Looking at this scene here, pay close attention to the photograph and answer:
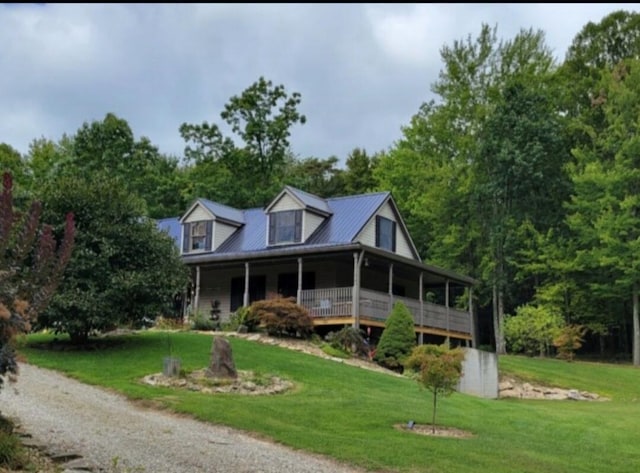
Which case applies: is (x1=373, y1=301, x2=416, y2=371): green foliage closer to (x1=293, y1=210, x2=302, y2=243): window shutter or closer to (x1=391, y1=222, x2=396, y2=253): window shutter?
(x1=293, y1=210, x2=302, y2=243): window shutter

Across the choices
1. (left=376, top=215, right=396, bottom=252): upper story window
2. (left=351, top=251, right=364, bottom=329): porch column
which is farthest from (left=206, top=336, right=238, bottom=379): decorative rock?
(left=376, top=215, right=396, bottom=252): upper story window

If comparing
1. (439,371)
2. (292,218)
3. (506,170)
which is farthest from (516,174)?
(439,371)

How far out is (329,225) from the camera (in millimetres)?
28391

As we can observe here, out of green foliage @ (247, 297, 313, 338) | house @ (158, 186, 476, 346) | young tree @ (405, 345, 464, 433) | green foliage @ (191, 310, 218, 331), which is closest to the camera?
young tree @ (405, 345, 464, 433)

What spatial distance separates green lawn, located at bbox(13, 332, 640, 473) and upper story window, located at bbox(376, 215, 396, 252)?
8.97m

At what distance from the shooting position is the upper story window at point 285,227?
27.8 m

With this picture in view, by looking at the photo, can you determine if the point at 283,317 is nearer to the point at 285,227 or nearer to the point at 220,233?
the point at 285,227

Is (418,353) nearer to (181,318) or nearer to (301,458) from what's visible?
(301,458)

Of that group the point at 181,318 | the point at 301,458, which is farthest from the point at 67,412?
the point at 181,318

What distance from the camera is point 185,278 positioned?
20609 millimetres

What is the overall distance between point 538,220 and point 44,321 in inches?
1088

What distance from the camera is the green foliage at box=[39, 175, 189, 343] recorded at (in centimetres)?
1836

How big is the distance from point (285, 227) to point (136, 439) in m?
18.2

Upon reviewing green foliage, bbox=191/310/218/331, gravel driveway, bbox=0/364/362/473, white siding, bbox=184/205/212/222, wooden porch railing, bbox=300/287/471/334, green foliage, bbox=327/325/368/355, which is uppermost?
white siding, bbox=184/205/212/222
